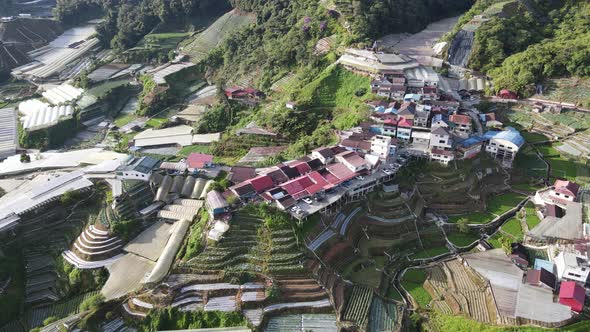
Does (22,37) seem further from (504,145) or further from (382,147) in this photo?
(504,145)

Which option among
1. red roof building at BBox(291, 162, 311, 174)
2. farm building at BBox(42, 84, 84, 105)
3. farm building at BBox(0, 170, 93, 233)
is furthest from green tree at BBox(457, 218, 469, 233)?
farm building at BBox(42, 84, 84, 105)

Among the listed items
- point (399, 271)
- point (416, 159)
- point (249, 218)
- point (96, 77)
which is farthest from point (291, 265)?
point (96, 77)

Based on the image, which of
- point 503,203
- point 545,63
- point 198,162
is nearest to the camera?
point 503,203

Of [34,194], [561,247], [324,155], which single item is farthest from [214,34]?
[561,247]

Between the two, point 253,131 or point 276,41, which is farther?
point 276,41

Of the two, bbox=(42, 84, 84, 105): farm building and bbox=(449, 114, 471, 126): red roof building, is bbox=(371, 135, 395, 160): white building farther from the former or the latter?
bbox=(42, 84, 84, 105): farm building

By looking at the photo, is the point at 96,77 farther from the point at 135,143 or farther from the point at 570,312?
the point at 570,312
